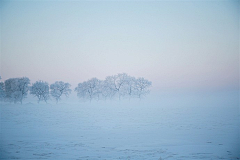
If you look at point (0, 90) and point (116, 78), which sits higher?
point (116, 78)

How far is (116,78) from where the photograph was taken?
62500mm

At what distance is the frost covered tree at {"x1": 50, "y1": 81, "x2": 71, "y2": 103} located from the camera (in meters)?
65.0

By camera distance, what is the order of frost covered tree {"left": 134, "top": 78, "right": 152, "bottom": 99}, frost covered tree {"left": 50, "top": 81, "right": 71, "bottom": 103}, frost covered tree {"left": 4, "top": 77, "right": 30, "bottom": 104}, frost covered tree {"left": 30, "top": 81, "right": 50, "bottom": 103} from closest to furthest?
frost covered tree {"left": 4, "top": 77, "right": 30, "bottom": 104} < frost covered tree {"left": 30, "top": 81, "right": 50, "bottom": 103} < frost covered tree {"left": 134, "top": 78, "right": 152, "bottom": 99} < frost covered tree {"left": 50, "top": 81, "right": 71, "bottom": 103}

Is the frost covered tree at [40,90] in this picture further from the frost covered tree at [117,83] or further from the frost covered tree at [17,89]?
the frost covered tree at [117,83]

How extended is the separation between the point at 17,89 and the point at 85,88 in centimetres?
2686

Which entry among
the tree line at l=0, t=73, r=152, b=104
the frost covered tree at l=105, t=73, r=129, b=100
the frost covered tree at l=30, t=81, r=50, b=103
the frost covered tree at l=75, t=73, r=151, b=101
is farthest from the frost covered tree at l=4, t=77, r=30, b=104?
the frost covered tree at l=105, t=73, r=129, b=100

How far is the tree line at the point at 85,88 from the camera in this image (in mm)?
57562

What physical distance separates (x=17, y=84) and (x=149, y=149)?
64.5m

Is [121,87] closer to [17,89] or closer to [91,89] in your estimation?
[91,89]

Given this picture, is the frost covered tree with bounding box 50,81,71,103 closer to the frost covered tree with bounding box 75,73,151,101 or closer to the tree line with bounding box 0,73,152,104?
the tree line with bounding box 0,73,152,104

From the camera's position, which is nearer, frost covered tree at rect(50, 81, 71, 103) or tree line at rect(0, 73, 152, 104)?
tree line at rect(0, 73, 152, 104)

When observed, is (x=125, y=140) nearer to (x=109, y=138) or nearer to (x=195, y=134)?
(x=109, y=138)

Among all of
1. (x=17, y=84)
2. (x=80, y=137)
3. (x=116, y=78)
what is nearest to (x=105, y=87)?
(x=116, y=78)

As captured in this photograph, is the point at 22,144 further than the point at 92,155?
Yes
